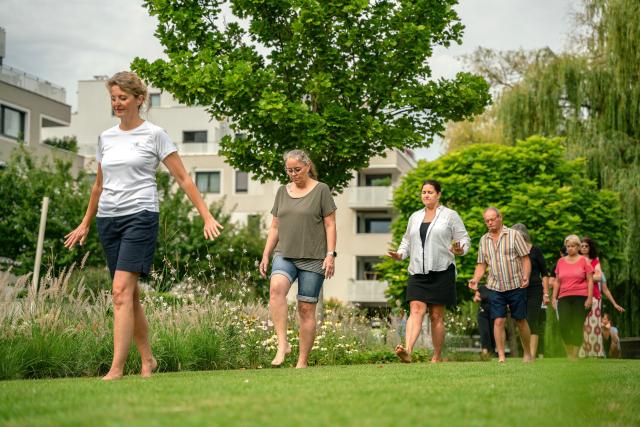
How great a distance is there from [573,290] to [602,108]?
1688 centimetres

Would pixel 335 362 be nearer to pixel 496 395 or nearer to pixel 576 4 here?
→ pixel 496 395

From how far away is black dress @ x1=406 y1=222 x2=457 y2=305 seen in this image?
36.7ft

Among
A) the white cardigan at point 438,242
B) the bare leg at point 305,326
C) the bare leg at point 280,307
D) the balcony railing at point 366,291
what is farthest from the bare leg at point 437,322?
the balcony railing at point 366,291

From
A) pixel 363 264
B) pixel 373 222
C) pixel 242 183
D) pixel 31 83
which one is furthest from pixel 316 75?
pixel 242 183

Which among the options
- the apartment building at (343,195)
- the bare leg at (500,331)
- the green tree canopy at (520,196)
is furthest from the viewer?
the apartment building at (343,195)

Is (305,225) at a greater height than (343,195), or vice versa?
(343,195)

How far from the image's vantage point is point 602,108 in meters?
29.8

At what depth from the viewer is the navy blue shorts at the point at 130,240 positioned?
7082 mm

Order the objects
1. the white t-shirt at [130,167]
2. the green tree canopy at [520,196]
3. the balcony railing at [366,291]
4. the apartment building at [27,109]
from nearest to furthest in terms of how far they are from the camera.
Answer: the white t-shirt at [130,167], the green tree canopy at [520,196], the apartment building at [27,109], the balcony railing at [366,291]

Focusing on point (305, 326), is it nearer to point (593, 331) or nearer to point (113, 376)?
point (113, 376)

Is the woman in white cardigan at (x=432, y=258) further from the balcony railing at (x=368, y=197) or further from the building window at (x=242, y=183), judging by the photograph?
the building window at (x=242, y=183)

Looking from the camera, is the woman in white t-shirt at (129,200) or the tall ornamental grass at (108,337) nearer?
the woman in white t-shirt at (129,200)

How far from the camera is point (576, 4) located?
29688 mm

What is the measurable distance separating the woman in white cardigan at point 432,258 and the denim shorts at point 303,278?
2.01m
